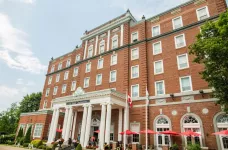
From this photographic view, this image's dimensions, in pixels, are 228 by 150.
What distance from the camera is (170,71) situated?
78.0 ft

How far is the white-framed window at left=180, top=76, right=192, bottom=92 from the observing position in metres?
21.5

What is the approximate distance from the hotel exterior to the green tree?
133 inches

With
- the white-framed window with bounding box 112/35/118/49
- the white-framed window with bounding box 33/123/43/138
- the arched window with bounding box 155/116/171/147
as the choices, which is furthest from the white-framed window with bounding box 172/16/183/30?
the white-framed window with bounding box 33/123/43/138

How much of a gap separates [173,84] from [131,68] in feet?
25.7

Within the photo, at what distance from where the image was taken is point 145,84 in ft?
82.2

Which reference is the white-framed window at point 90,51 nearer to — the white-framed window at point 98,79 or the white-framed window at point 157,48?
the white-framed window at point 98,79

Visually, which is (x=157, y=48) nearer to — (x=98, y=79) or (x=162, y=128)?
(x=98, y=79)

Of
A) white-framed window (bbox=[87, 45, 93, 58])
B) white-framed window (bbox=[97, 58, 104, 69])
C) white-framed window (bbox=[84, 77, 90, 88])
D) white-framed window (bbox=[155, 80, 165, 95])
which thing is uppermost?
white-framed window (bbox=[87, 45, 93, 58])

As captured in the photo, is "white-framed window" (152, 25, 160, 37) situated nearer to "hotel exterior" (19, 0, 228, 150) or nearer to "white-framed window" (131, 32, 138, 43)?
"hotel exterior" (19, 0, 228, 150)

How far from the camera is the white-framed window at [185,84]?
2151 centimetres

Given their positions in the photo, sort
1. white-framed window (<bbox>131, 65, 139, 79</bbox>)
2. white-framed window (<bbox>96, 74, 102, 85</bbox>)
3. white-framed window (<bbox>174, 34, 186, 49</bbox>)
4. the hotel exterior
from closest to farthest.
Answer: the hotel exterior, white-framed window (<bbox>174, 34, 186, 49</bbox>), white-framed window (<bbox>131, 65, 139, 79</bbox>), white-framed window (<bbox>96, 74, 102, 85</bbox>)

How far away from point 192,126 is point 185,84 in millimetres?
5449

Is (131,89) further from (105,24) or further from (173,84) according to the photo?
(105,24)

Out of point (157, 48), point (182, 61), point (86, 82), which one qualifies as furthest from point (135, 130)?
point (86, 82)
